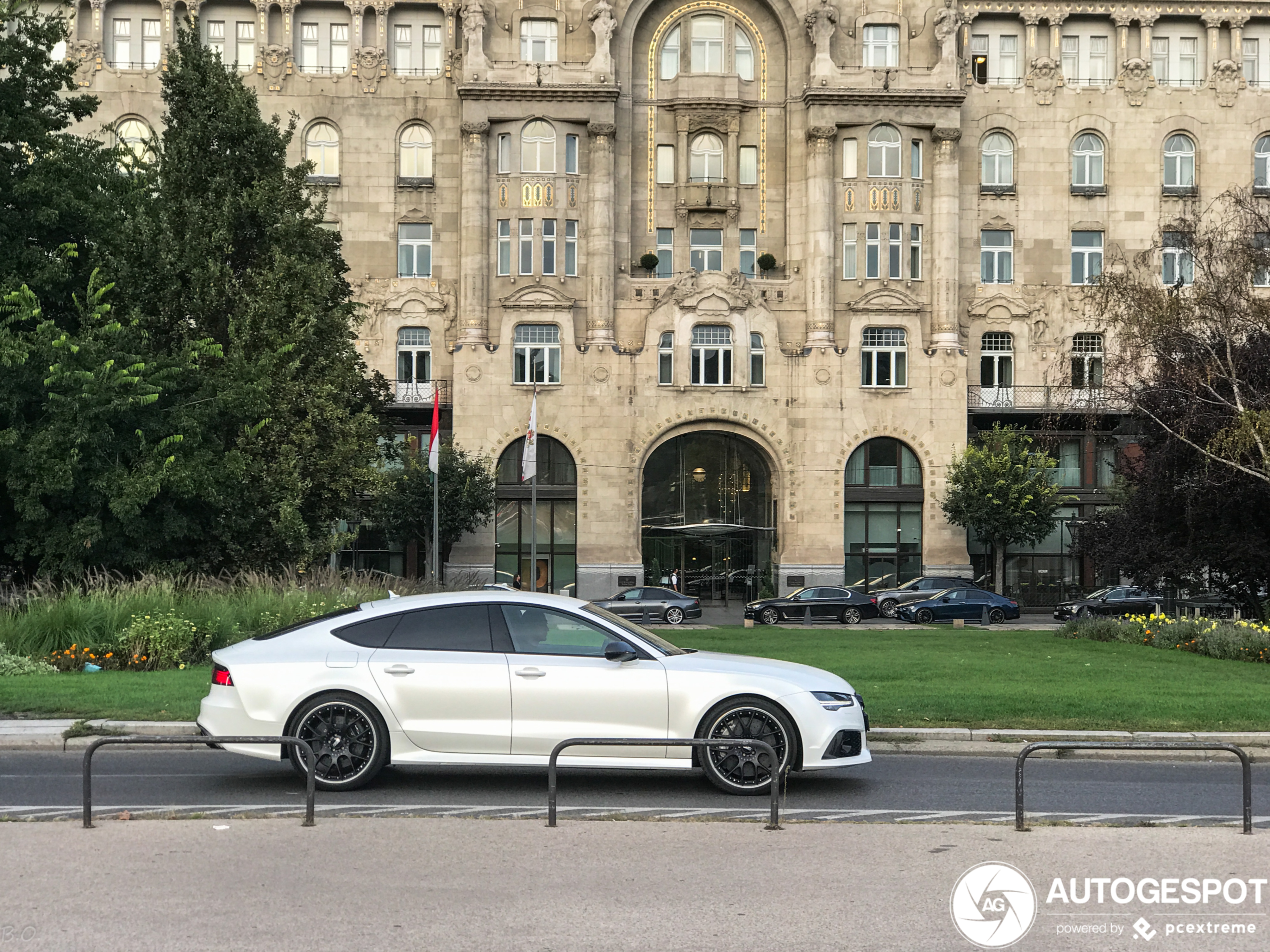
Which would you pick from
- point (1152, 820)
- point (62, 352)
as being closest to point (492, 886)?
point (1152, 820)

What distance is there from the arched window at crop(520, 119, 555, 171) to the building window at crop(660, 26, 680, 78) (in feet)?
20.0

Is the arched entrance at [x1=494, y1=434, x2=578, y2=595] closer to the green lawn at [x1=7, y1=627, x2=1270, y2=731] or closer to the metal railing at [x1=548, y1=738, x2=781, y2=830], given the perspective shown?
the green lawn at [x1=7, y1=627, x2=1270, y2=731]

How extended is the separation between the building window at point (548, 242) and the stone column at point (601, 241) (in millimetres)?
1466

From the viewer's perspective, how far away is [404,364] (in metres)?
60.4

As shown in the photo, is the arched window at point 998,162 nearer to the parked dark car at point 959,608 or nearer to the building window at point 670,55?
the building window at point 670,55

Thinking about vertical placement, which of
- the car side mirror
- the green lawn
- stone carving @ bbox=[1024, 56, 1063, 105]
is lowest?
the green lawn

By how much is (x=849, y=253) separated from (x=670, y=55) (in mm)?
12076

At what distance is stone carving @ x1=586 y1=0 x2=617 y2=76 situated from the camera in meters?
58.8

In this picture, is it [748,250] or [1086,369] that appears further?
[748,250]

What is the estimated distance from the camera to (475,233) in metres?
58.7

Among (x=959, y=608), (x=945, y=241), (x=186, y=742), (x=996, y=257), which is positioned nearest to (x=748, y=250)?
(x=945, y=241)

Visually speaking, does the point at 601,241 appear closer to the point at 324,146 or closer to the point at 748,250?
the point at 748,250

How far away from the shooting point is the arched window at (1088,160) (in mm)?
61969

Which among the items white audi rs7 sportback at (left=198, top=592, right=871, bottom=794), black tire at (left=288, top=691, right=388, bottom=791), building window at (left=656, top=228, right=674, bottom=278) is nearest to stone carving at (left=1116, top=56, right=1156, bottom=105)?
building window at (left=656, top=228, right=674, bottom=278)
